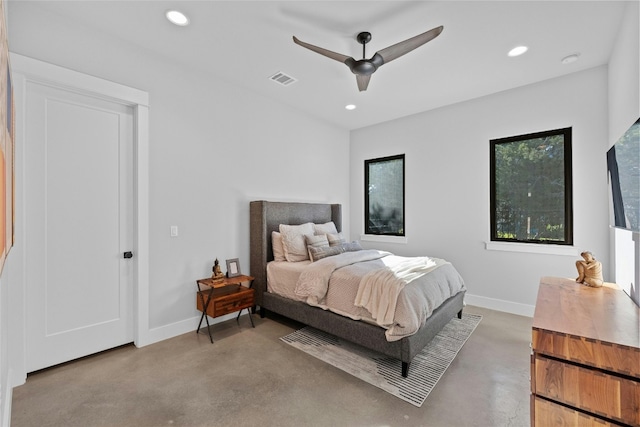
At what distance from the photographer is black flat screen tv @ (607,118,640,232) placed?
1.69m

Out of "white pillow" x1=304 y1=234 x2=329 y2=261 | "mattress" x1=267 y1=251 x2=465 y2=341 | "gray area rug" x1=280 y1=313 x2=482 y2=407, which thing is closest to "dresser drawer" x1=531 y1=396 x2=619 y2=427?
"gray area rug" x1=280 y1=313 x2=482 y2=407

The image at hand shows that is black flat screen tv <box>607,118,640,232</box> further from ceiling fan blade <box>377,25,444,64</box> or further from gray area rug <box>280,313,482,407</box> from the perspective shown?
gray area rug <box>280,313,482,407</box>

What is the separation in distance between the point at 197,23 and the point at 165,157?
1333 mm

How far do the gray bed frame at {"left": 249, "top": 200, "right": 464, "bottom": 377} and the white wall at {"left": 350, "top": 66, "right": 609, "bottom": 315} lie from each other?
970 mm

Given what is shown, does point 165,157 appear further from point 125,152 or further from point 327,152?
point 327,152

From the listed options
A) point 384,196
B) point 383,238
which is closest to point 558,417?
point 383,238

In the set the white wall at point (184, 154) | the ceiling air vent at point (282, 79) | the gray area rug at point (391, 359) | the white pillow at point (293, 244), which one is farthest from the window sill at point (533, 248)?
the ceiling air vent at point (282, 79)

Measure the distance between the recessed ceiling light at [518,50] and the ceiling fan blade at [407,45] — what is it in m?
1.23

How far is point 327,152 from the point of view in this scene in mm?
5117

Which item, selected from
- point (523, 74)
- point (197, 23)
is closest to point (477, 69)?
point (523, 74)

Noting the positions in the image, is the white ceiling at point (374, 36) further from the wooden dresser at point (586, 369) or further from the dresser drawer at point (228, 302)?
the dresser drawer at point (228, 302)

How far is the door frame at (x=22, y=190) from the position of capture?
2.15m

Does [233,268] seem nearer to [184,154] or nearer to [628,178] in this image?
[184,154]

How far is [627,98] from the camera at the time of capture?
2285mm
